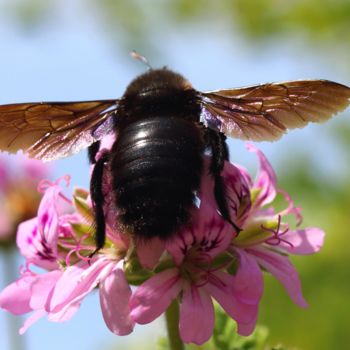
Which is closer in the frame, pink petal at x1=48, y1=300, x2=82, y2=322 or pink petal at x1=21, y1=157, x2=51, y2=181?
pink petal at x1=48, y1=300, x2=82, y2=322

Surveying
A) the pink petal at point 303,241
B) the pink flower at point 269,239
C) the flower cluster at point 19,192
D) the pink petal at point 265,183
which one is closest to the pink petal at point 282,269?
the pink flower at point 269,239

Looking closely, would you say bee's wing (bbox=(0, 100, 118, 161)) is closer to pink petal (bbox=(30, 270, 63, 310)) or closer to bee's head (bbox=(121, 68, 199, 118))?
bee's head (bbox=(121, 68, 199, 118))

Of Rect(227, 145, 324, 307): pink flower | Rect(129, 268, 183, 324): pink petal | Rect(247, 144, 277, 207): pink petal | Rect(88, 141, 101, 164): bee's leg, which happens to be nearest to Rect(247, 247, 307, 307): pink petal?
Rect(227, 145, 324, 307): pink flower

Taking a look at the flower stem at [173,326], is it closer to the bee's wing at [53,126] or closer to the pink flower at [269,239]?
the pink flower at [269,239]

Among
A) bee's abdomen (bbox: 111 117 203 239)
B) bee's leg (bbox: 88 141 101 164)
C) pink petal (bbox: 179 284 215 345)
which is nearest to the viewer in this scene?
bee's abdomen (bbox: 111 117 203 239)

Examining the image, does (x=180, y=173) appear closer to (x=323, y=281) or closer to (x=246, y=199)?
(x=246, y=199)

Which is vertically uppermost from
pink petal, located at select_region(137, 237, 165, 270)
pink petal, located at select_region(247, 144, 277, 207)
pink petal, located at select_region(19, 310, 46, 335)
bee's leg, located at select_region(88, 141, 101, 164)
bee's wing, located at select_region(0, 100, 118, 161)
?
bee's wing, located at select_region(0, 100, 118, 161)
